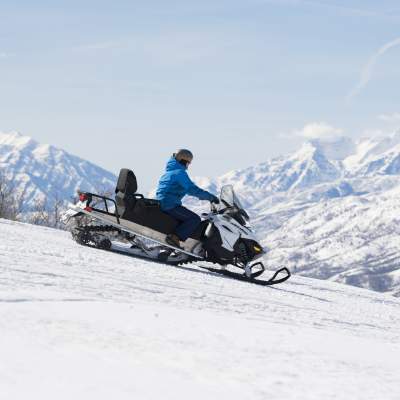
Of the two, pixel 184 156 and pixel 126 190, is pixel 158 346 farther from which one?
pixel 126 190

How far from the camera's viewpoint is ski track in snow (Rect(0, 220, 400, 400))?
337 centimetres

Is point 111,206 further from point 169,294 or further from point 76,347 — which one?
point 76,347

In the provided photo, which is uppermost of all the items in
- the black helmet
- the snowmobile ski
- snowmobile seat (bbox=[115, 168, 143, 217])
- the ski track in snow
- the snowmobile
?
the black helmet

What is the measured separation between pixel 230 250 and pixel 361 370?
23.2ft

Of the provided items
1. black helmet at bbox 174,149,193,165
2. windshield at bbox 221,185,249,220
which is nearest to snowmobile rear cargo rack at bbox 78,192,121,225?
black helmet at bbox 174,149,193,165

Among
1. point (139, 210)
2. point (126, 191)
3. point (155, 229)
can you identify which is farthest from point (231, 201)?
point (126, 191)

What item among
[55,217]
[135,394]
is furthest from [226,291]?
[55,217]

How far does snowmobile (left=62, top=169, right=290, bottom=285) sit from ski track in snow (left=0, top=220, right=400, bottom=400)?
352cm

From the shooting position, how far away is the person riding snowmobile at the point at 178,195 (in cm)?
1112

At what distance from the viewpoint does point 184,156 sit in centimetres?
1109

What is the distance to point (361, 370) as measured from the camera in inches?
172

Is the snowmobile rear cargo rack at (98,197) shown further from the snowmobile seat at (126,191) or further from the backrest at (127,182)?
the backrest at (127,182)

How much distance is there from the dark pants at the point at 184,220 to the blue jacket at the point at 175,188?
0.09 meters

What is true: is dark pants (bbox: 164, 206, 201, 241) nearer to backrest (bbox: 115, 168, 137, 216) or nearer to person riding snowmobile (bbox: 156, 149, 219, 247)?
person riding snowmobile (bbox: 156, 149, 219, 247)
